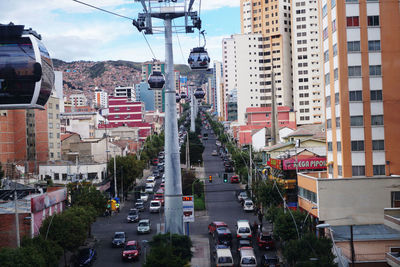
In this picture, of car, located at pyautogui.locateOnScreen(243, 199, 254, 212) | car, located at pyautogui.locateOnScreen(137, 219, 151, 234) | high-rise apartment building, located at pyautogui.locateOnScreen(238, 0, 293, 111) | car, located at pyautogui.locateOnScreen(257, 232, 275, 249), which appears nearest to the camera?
car, located at pyautogui.locateOnScreen(257, 232, 275, 249)

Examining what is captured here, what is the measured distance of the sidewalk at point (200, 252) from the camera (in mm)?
32125

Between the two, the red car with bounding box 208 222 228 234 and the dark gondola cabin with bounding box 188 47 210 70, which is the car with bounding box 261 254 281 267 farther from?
the dark gondola cabin with bounding box 188 47 210 70

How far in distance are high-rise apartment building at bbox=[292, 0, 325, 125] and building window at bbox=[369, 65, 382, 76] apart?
8765cm

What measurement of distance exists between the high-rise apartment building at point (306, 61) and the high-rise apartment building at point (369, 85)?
288ft

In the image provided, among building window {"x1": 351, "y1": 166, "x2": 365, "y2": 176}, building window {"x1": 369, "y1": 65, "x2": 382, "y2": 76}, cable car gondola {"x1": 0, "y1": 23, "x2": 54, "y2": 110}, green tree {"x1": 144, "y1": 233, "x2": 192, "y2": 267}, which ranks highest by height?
building window {"x1": 369, "y1": 65, "x2": 382, "y2": 76}

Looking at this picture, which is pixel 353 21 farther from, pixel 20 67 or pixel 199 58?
pixel 20 67

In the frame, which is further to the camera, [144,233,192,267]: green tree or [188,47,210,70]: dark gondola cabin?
[188,47,210,70]: dark gondola cabin

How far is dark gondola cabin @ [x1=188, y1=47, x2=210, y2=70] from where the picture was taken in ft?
98.1

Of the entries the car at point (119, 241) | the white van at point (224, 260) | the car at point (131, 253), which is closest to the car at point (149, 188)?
the car at point (119, 241)

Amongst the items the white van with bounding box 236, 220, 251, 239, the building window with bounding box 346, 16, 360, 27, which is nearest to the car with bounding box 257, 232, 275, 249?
the white van with bounding box 236, 220, 251, 239

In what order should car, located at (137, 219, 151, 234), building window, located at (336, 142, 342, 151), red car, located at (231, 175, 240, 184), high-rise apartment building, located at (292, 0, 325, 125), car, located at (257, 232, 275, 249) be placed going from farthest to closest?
high-rise apartment building, located at (292, 0, 325, 125) < red car, located at (231, 175, 240, 184) < car, located at (137, 219, 151, 234) < building window, located at (336, 142, 342, 151) < car, located at (257, 232, 275, 249)

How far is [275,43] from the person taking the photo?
133250mm

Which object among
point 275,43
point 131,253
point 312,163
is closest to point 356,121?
point 312,163

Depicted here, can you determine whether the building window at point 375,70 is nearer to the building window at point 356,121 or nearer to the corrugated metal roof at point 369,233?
the building window at point 356,121
